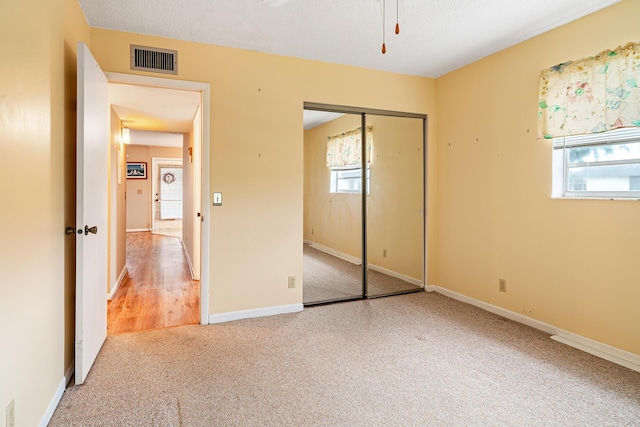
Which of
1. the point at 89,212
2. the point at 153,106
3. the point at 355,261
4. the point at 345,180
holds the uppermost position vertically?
the point at 153,106

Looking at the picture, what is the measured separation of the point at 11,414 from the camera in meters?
1.44

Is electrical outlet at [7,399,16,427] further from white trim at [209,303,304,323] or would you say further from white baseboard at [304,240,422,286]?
white baseboard at [304,240,422,286]

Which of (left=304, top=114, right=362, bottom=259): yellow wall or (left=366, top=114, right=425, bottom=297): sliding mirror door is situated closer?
(left=304, top=114, right=362, bottom=259): yellow wall

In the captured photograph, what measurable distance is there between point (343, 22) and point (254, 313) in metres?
2.63

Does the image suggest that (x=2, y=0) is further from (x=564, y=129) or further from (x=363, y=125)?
(x=564, y=129)

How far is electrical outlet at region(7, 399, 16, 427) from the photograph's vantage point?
1.42 meters

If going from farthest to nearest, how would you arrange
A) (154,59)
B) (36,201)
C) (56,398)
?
(154,59) < (56,398) < (36,201)

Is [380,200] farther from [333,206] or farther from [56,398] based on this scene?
[56,398]

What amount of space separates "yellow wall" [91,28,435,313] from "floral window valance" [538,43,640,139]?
1.85m

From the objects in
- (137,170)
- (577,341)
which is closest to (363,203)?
(577,341)

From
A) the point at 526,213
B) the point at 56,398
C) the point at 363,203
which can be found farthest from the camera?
the point at 363,203

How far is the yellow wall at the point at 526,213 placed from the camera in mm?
2578

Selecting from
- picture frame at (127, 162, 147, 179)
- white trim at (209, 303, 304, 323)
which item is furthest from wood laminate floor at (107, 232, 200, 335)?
picture frame at (127, 162, 147, 179)

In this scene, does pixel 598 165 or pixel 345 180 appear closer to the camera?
pixel 598 165
